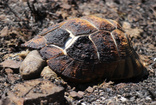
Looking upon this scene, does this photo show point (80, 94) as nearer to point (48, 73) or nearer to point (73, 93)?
point (73, 93)

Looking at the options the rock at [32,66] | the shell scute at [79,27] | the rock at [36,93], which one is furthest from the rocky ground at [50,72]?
the shell scute at [79,27]

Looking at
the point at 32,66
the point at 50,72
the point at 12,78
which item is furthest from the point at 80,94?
the point at 12,78

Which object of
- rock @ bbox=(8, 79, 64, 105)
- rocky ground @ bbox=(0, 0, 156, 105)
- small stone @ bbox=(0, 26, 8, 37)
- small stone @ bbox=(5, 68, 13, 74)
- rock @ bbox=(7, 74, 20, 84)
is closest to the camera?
rock @ bbox=(8, 79, 64, 105)

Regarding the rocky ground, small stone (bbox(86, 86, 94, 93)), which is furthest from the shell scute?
small stone (bbox(86, 86, 94, 93))

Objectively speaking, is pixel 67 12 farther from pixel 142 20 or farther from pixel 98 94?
pixel 98 94

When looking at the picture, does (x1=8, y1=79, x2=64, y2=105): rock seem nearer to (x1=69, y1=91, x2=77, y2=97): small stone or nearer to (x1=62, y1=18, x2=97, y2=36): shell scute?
(x1=69, y1=91, x2=77, y2=97): small stone

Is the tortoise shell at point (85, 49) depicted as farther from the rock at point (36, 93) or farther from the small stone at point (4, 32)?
the small stone at point (4, 32)
